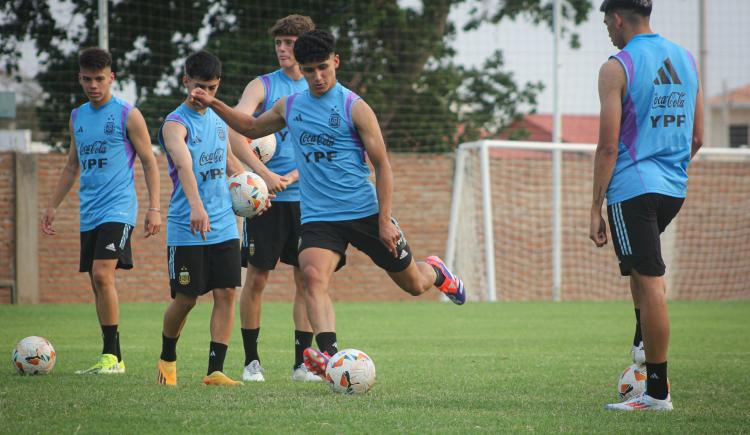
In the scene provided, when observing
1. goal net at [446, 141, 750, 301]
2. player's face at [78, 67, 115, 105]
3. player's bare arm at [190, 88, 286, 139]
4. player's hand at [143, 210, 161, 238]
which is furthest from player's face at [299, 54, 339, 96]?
goal net at [446, 141, 750, 301]

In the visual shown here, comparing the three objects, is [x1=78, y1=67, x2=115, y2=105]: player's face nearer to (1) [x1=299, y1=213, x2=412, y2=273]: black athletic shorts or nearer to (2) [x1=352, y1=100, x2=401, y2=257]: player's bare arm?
(1) [x1=299, y1=213, x2=412, y2=273]: black athletic shorts

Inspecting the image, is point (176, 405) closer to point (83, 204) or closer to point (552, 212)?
point (83, 204)

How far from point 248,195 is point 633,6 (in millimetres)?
2689

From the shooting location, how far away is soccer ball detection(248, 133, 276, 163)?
7.34 metres

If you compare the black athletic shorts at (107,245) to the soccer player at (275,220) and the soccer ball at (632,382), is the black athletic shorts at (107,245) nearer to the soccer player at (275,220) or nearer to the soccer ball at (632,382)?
the soccer player at (275,220)

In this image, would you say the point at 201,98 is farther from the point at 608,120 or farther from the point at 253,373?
the point at 608,120

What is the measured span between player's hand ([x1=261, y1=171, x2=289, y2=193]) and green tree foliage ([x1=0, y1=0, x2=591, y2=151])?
1133 cm

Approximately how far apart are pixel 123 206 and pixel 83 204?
1.07 feet

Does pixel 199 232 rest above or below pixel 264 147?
below

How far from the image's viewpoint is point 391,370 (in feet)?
24.2

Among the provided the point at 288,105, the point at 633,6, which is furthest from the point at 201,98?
the point at 633,6

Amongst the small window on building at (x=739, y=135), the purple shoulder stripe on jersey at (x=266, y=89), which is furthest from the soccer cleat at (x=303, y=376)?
the small window on building at (x=739, y=135)

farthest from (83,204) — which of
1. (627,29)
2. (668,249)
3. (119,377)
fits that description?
(668,249)

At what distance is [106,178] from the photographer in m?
7.56
